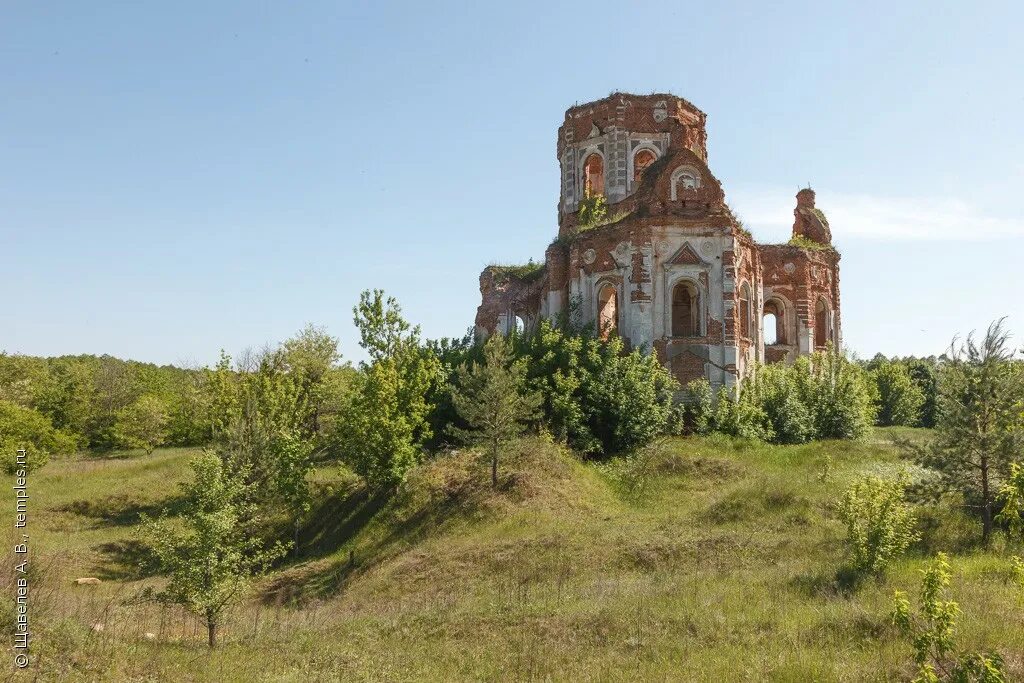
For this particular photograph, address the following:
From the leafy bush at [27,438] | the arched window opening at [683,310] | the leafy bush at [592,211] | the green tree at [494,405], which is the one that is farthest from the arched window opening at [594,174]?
the leafy bush at [27,438]

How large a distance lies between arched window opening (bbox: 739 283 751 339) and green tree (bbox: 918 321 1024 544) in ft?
41.1

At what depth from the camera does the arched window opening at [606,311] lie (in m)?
27.7

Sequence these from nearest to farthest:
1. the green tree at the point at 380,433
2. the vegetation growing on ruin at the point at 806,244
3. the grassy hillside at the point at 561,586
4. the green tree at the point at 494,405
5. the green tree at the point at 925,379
Answer: the grassy hillside at the point at 561,586 < the green tree at the point at 494,405 < the green tree at the point at 380,433 < the vegetation growing on ruin at the point at 806,244 < the green tree at the point at 925,379

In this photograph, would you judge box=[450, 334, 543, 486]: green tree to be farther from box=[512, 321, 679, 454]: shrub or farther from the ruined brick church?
the ruined brick church

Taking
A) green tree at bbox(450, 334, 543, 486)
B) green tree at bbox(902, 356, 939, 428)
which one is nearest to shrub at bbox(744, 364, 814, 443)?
green tree at bbox(450, 334, 543, 486)

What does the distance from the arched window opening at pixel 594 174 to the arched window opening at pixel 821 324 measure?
1072 cm

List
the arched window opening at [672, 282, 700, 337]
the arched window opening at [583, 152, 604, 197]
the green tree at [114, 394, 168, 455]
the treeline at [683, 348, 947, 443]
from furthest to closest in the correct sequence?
the green tree at [114, 394, 168, 455]
the arched window opening at [583, 152, 604, 197]
the arched window opening at [672, 282, 700, 337]
the treeline at [683, 348, 947, 443]

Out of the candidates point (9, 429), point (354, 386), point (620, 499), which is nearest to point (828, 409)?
point (620, 499)

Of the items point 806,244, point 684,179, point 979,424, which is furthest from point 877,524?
point 806,244

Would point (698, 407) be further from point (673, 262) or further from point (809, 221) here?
point (809, 221)

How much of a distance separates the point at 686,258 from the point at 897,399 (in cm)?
2412

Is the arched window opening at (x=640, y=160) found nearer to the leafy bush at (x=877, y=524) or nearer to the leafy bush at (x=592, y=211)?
the leafy bush at (x=592, y=211)

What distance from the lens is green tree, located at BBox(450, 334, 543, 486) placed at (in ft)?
69.6

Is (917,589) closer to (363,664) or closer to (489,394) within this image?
(363,664)
